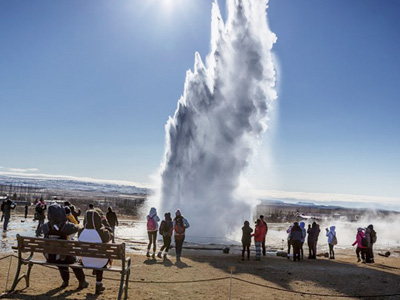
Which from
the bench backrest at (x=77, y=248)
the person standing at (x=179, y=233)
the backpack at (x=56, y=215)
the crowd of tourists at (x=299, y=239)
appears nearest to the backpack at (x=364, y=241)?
the crowd of tourists at (x=299, y=239)

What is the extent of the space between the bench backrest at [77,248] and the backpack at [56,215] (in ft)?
1.53

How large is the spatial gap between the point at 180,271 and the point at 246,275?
2.05 m

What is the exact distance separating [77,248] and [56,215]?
929 millimetres

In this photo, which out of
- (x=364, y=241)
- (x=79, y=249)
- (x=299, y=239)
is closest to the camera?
(x=79, y=249)

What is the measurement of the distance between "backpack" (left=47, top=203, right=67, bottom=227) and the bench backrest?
0.47 metres

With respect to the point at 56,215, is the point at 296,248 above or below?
below

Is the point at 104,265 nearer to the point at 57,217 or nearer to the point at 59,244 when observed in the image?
the point at 59,244

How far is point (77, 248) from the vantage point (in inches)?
272

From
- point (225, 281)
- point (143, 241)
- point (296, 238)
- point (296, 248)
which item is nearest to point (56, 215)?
point (225, 281)

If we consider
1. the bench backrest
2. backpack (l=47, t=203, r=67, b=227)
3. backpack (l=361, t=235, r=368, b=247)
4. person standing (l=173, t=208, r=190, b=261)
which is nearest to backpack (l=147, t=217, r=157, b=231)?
person standing (l=173, t=208, r=190, b=261)

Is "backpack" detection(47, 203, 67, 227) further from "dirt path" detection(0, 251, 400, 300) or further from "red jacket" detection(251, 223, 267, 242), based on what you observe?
"red jacket" detection(251, 223, 267, 242)

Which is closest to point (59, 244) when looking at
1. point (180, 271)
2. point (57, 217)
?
point (57, 217)

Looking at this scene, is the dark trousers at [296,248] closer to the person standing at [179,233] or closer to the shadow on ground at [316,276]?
the shadow on ground at [316,276]

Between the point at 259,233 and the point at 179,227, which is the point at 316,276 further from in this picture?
the point at 179,227
